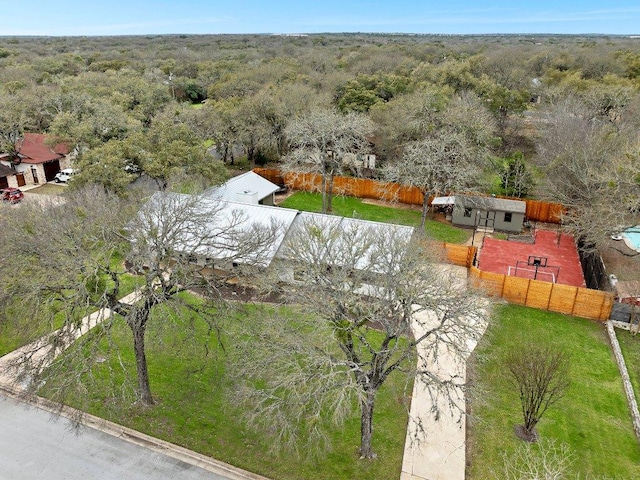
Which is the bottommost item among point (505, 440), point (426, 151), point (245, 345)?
point (505, 440)

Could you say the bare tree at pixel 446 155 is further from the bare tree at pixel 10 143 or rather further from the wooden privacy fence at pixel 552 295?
the bare tree at pixel 10 143

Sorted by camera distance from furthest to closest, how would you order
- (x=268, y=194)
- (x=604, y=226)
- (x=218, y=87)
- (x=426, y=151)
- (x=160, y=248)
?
(x=218, y=87) < (x=268, y=194) < (x=426, y=151) < (x=604, y=226) < (x=160, y=248)

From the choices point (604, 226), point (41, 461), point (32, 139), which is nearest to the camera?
point (41, 461)

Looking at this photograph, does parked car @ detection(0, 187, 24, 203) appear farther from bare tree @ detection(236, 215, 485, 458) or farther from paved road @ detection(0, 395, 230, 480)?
bare tree @ detection(236, 215, 485, 458)

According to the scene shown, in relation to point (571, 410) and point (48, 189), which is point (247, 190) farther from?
point (571, 410)

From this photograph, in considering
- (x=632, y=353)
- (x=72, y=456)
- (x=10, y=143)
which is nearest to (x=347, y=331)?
(x=72, y=456)

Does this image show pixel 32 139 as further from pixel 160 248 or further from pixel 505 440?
pixel 505 440

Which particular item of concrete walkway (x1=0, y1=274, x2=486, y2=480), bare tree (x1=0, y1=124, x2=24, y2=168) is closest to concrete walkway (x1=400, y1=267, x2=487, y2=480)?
concrete walkway (x1=0, y1=274, x2=486, y2=480)

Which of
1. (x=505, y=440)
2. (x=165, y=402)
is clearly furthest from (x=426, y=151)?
(x=165, y=402)
